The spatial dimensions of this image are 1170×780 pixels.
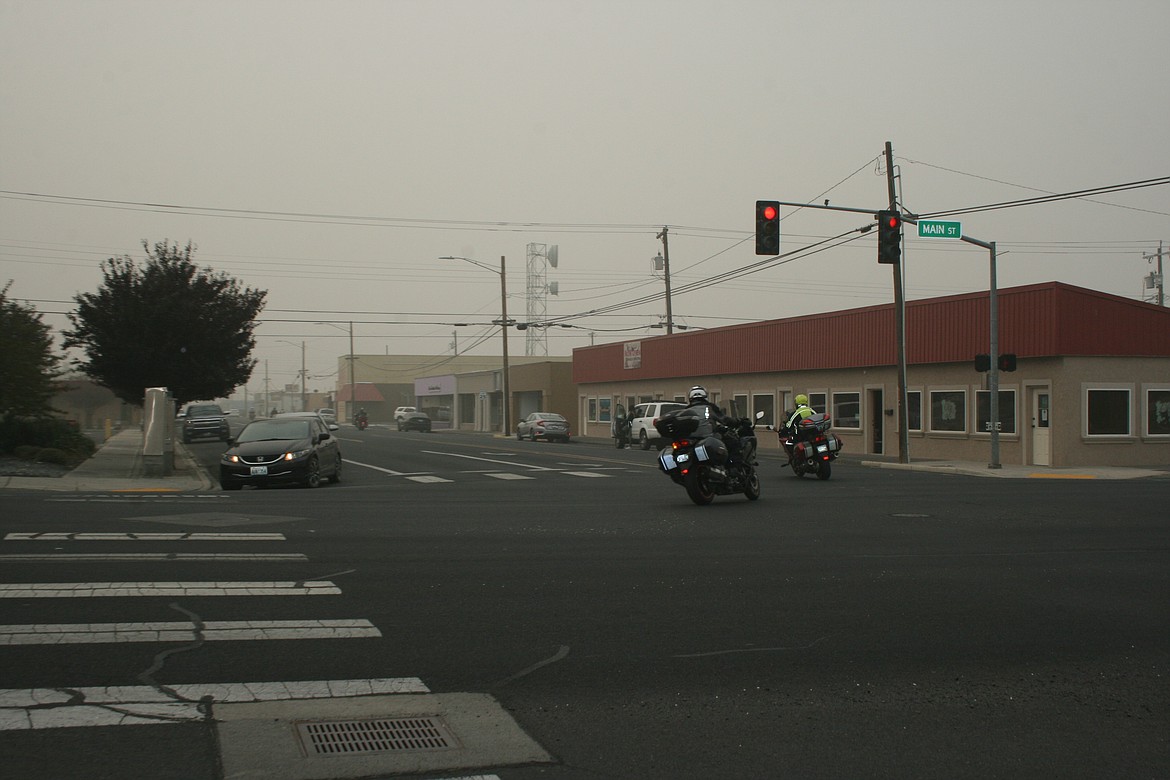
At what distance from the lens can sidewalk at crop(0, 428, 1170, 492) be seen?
1984cm

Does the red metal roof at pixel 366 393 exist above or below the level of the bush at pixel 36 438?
above

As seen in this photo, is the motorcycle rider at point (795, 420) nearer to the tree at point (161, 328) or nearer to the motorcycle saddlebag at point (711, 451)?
the motorcycle saddlebag at point (711, 451)

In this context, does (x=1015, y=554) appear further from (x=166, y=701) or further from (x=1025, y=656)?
(x=166, y=701)

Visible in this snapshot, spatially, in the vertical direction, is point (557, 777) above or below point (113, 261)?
below

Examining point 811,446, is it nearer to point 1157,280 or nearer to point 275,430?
point 275,430

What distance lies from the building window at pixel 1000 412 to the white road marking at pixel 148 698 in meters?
28.1

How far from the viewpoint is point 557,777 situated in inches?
186

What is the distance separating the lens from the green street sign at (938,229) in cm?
2500

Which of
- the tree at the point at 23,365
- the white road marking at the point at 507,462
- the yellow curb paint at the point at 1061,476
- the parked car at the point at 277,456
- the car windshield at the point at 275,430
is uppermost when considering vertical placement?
the tree at the point at 23,365

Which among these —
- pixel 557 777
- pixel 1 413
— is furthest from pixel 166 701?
pixel 1 413

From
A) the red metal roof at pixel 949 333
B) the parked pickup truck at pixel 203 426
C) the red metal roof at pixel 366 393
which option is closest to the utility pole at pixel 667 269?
the red metal roof at pixel 949 333

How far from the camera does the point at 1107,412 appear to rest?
1187 inches

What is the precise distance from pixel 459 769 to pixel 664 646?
252cm

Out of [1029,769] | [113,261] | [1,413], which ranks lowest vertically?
[1029,769]
